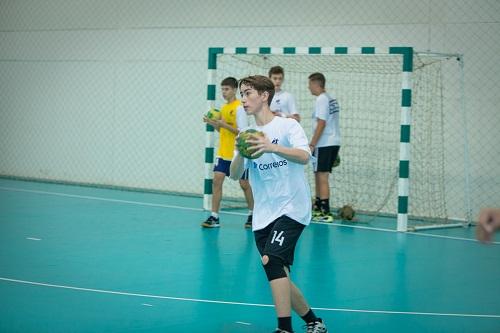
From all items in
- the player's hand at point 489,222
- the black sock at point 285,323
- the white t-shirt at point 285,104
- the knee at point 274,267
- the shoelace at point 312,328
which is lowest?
the shoelace at point 312,328

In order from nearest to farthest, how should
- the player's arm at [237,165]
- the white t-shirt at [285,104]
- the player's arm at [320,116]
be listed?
the player's arm at [237,165]
the white t-shirt at [285,104]
the player's arm at [320,116]

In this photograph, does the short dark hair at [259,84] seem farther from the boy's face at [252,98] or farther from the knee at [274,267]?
the knee at [274,267]

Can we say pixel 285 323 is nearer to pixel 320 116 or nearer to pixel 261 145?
pixel 261 145

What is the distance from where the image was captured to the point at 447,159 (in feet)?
44.2

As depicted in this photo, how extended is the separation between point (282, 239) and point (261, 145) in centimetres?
80

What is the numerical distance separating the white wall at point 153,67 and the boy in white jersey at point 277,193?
779 centimetres

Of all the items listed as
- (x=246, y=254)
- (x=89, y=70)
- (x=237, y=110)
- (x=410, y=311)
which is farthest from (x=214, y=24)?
(x=410, y=311)

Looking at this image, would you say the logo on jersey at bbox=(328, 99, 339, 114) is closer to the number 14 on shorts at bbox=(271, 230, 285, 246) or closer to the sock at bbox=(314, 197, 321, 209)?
the sock at bbox=(314, 197, 321, 209)

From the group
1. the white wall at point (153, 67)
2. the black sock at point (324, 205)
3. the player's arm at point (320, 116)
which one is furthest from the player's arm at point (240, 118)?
the white wall at point (153, 67)

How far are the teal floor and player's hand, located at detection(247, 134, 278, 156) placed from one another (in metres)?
1.60

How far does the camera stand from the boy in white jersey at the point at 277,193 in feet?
19.2

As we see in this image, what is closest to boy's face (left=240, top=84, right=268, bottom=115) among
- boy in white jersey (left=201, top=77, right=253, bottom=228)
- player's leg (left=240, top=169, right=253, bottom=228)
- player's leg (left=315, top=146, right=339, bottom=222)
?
boy in white jersey (left=201, top=77, right=253, bottom=228)

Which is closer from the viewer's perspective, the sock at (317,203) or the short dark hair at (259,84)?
the short dark hair at (259,84)

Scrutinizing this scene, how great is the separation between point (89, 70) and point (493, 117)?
928cm
